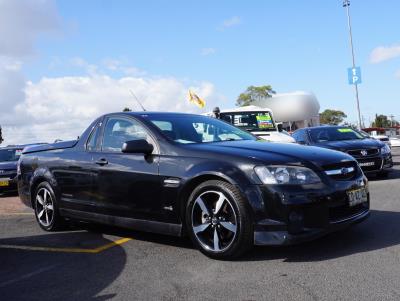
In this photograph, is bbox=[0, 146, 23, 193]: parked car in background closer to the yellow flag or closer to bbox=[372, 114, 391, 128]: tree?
the yellow flag

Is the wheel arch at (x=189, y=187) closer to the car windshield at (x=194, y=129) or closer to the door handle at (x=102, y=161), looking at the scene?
the car windshield at (x=194, y=129)

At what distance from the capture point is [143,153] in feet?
17.4

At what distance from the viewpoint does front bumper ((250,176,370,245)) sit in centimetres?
430

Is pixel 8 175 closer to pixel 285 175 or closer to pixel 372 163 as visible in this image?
pixel 372 163

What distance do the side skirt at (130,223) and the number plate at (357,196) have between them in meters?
1.68

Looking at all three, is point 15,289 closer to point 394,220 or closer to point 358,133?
point 394,220

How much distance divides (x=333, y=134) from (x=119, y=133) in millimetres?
7660

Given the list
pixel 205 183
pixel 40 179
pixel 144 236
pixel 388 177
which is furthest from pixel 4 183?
pixel 205 183

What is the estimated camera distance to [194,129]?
5.75 meters

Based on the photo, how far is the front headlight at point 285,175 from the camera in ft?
14.4

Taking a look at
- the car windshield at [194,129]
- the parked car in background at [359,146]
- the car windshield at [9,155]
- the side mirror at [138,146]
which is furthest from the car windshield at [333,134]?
the car windshield at [9,155]

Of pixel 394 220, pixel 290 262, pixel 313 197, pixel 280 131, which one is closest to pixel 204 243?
pixel 290 262

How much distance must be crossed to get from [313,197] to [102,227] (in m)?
3.56

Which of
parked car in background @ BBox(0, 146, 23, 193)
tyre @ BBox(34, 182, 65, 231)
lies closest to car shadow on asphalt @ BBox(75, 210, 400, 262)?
tyre @ BBox(34, 182, 65, 231)
